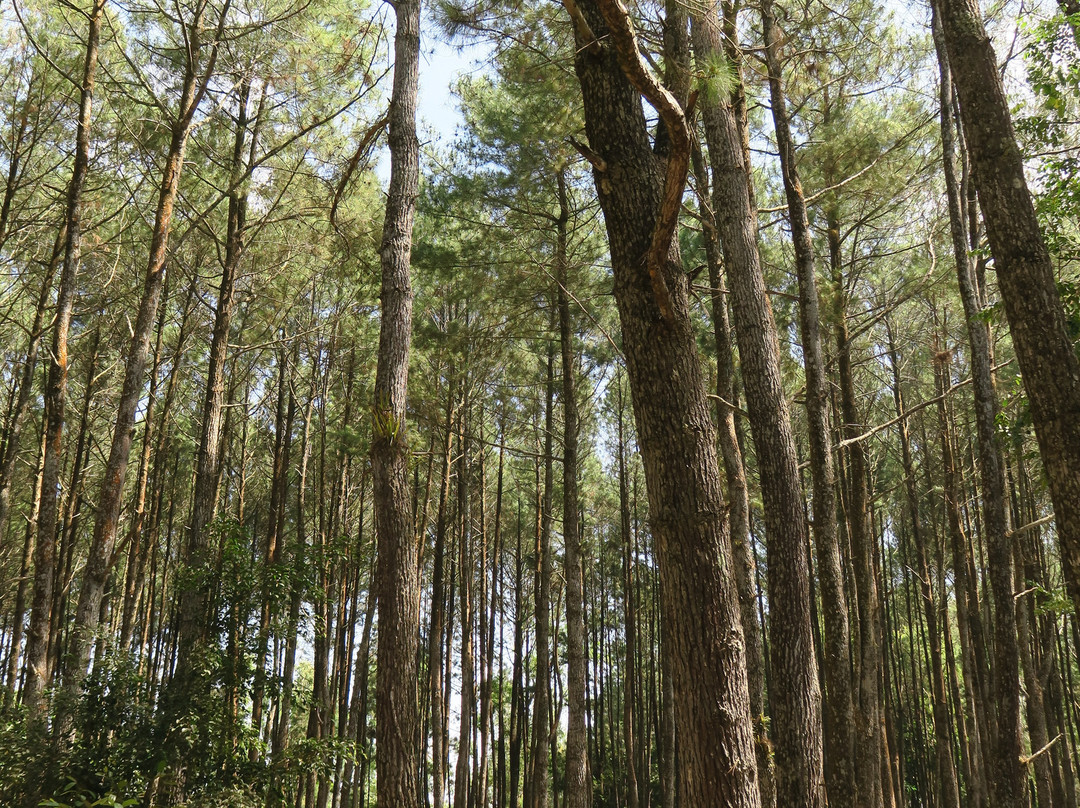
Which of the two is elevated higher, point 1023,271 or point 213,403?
point 213,403

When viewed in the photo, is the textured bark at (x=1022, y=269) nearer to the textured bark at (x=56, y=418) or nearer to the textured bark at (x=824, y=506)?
the textured bark at (x=824, y=506)

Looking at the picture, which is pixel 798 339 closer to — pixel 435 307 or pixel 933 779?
pixel 435 307

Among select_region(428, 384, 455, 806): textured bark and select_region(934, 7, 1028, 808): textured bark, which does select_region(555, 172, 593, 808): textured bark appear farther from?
select_region(934, 7, 1028, 808): textured bark

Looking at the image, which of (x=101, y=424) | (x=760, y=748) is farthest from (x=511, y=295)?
(x=101, y=424)

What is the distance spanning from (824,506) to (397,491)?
3154 millimetres

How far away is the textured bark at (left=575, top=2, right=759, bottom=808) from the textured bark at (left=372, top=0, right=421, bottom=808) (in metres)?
2.40

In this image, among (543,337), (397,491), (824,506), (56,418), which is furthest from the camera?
(543,337)

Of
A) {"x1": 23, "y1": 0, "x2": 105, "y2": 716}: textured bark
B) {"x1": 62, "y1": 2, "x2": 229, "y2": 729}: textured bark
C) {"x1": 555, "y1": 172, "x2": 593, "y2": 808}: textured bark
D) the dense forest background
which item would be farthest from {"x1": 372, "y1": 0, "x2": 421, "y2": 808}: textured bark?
{"x1": 555, "y1": 172, "x2": 593, "y2": 808}: textured bark

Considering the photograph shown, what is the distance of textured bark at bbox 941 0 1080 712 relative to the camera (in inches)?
130

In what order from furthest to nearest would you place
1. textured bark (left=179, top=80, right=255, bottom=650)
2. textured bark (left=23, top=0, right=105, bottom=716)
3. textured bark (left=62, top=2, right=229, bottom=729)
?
textured bark (left=179, top=80, right=255, bottom=650)
textured bark (left=23, top=0, right=105, bottom=716)
textured bark (left=62, top=2, right=229, bottom=729)

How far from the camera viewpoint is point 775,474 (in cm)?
498

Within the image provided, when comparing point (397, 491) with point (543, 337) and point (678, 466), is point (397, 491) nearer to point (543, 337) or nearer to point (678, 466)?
point (678, 466)

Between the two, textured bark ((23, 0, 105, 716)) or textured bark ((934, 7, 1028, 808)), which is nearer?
textured bark ((934, 7, 1028, 808))

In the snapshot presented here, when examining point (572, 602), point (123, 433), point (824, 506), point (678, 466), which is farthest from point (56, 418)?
point (824, 506)
